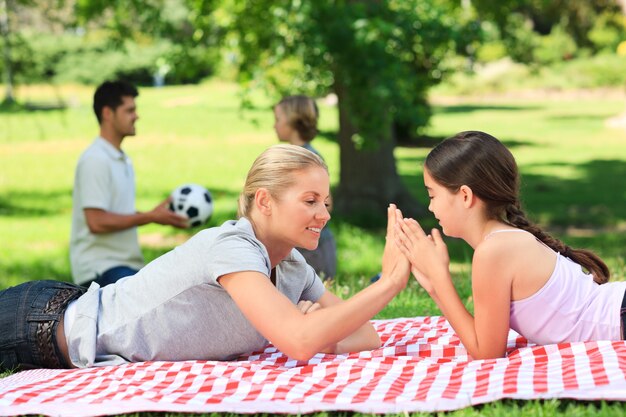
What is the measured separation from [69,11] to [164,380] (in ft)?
36.7

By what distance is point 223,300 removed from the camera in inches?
155

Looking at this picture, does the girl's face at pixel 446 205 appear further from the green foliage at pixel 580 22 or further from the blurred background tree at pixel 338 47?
the green foliage at pixel 580 22

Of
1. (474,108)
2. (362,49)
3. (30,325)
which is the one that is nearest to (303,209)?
(30,325)

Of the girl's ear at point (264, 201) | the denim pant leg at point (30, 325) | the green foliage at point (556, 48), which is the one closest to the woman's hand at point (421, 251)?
the girl's ear at point (264, 201)

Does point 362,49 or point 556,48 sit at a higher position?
point 362,49

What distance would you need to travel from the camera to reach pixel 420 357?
4.27 m

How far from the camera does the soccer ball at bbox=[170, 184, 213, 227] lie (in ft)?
22.7

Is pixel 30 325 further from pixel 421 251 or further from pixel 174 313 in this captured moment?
pixel 421 251

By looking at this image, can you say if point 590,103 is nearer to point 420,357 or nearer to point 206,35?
point 206,35

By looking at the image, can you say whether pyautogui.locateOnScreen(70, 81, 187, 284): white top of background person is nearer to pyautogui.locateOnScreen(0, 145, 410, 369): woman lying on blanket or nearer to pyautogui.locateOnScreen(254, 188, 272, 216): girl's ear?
pyautogui.locateOnScreen(0, 145, 410, 369): woman lying on blanket

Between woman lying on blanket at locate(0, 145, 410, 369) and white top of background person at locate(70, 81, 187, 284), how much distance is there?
8.28 ft

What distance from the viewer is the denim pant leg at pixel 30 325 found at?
13.5 ft

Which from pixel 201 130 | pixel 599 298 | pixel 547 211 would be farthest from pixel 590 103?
pixel 599 298

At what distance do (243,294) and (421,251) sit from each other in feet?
2.63
